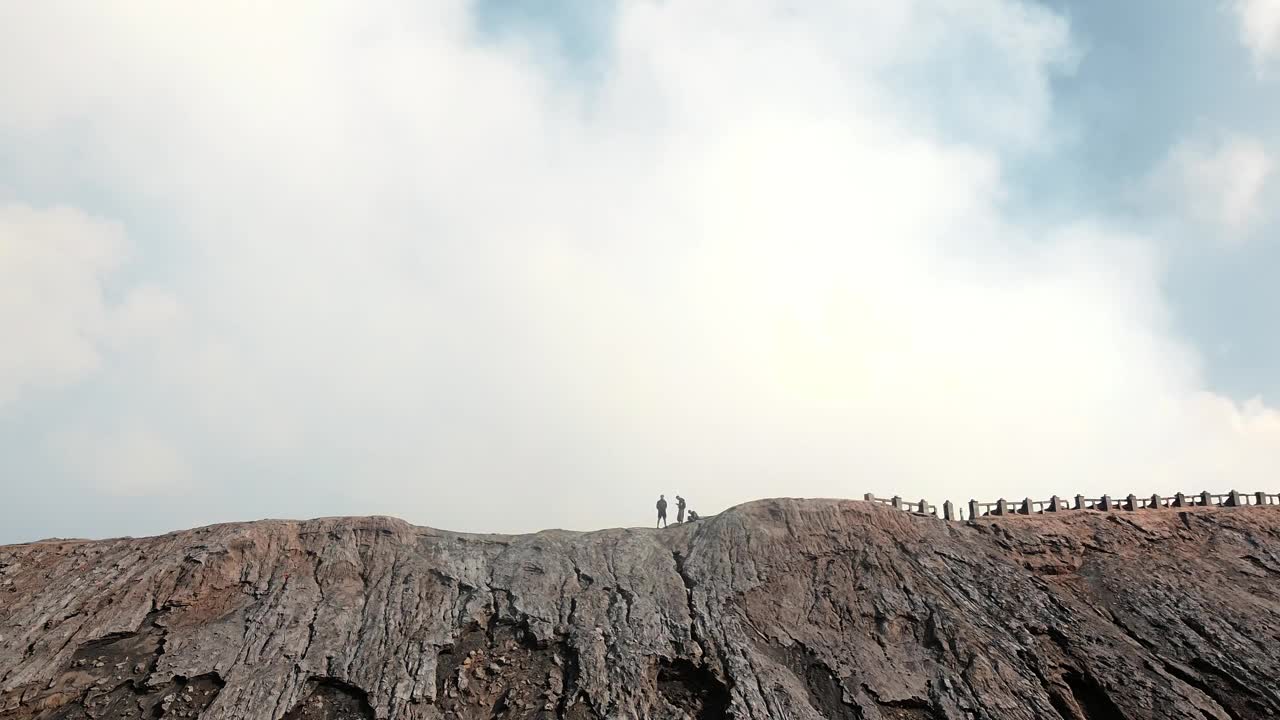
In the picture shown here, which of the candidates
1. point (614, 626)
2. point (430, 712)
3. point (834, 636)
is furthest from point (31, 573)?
point (834, 636)

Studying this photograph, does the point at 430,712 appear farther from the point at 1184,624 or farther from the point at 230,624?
the point at 1184,624

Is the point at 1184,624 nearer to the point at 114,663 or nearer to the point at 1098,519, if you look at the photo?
the point at 1098,519

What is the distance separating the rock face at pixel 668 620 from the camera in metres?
23.8

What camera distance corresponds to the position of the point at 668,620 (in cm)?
2738

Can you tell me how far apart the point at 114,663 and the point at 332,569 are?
7.50m

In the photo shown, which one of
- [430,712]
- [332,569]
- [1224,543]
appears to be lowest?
[430,712]

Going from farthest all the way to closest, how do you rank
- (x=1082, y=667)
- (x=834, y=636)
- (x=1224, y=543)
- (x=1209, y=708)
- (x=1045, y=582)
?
(x=1224, y=543) → (x=1045, y=582) → (x=834, y=636) → (x=1082, y=667) → (x=1209, y=708)

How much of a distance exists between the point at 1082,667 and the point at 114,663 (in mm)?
31576

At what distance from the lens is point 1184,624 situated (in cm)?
2684

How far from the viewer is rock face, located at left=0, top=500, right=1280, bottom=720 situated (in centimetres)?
2383

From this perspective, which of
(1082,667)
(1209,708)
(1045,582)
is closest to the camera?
(1209,708)

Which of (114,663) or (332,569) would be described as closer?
(114,663)

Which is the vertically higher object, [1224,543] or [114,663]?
[1224,543]

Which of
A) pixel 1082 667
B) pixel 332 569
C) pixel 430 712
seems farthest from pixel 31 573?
pixel 1082 667
